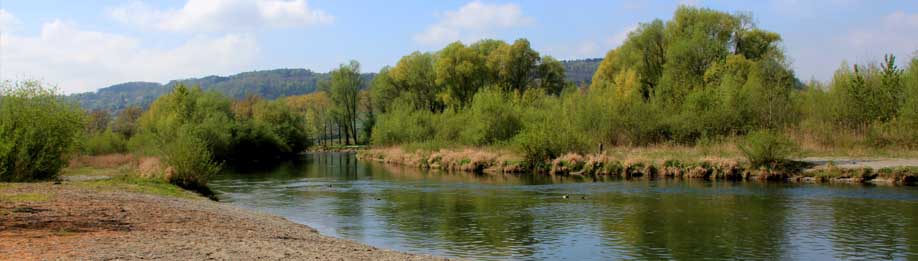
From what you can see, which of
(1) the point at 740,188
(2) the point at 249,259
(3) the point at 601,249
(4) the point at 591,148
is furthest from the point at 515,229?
(4) the point at 591,148

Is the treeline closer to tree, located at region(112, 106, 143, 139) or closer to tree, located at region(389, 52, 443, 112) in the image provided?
tree, located at region(389, 52, 443, 112)

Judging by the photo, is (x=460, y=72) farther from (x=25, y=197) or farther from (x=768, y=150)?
(x=25, y=197)

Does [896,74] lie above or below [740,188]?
above

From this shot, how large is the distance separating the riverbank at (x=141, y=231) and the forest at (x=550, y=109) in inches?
101

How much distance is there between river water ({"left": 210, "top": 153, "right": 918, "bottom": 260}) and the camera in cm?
2025

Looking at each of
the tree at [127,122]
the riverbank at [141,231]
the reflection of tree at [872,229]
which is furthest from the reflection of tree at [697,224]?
the tree at [127,122]

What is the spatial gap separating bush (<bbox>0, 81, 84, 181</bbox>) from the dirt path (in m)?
8.12

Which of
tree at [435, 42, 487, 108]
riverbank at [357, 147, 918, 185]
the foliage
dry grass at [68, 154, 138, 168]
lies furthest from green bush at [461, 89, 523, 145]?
the foliage

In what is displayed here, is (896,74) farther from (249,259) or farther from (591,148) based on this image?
(249,259)

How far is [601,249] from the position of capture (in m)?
20.3

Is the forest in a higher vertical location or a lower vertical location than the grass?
higher

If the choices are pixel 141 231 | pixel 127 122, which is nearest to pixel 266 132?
pixel 127 122

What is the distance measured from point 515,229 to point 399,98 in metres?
81.1

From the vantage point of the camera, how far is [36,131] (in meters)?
34.4
